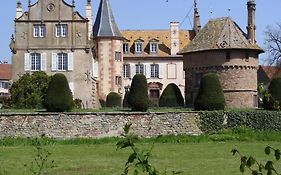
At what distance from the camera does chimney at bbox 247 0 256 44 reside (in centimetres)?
4196

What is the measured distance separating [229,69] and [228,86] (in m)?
1.14

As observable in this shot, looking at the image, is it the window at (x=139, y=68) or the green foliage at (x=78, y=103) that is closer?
the green foliage at (x=78, y=103)

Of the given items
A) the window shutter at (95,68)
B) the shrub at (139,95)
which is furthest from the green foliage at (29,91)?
the shrub at (139,95)

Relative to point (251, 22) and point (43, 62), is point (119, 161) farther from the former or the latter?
point (43, 62)

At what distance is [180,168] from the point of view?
49.1 ft

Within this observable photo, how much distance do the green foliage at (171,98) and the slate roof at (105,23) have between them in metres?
17.4

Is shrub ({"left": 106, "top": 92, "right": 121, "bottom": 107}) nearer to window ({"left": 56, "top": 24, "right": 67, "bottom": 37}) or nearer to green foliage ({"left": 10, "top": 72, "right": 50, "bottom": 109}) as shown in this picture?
window ({"left": 56, "top": 24, "right": 67, "bottom": 37})

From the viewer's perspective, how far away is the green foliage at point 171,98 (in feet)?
124

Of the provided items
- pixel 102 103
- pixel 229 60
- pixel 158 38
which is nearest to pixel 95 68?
pixel 102 103

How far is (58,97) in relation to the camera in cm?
2861

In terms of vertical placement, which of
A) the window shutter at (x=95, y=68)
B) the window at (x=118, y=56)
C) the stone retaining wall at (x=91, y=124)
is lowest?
the stone retaining wall at (x=91, y=124)

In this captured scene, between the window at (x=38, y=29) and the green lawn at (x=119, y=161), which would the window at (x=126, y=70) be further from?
the green lawn at (x=119, y=161)

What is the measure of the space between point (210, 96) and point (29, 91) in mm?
15219

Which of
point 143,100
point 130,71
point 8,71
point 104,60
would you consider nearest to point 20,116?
point 143,100
